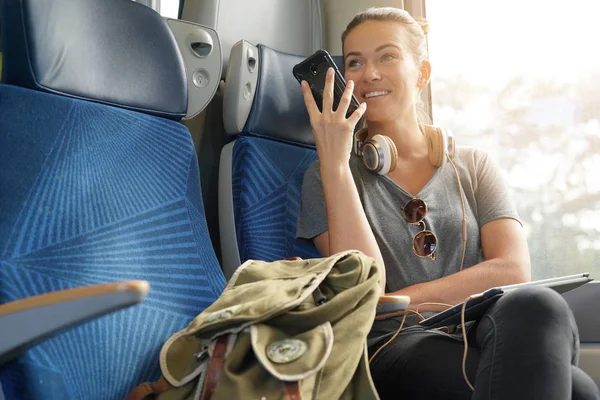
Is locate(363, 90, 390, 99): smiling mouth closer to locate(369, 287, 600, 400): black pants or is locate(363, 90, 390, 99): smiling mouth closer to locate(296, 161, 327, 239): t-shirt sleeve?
locate(296, 161, 327, 239): t-shirt sleeve

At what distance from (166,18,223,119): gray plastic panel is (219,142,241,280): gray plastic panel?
0.15 m

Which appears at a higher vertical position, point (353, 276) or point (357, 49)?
point (357, 49)

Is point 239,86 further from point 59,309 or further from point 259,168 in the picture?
point 59,309

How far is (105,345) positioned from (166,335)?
0.15 meters

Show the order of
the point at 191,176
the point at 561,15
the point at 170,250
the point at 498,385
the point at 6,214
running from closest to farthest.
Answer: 1. the point at 498,385
2. the point at 6,214
3. the point at 170,250
4. the point at 191,176
5. the point at 561,15

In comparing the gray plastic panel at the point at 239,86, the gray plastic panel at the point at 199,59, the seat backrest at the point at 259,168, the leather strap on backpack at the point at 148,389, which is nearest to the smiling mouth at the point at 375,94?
the seat backrest at the point at 259,168

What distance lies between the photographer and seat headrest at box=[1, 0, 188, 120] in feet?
4.33

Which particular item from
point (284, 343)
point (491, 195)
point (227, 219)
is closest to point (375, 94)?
point (491, 195)

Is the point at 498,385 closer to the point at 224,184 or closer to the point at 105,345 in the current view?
the point at 105,345

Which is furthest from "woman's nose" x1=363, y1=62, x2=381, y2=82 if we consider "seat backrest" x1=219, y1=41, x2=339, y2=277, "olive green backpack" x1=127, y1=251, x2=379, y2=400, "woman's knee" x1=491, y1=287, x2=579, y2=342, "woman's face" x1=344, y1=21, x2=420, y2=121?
"woman's knee" x1=491, y1=287, x2=579, y2=342

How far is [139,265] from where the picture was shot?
141 cm

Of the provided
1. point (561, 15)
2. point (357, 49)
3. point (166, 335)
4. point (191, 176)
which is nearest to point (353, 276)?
point (166, 335)

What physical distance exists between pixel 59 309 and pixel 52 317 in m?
0.02

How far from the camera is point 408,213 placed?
5.84ft
